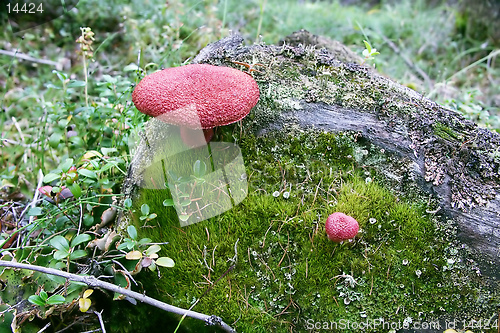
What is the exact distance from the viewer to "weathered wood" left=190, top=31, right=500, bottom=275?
2.23 meters

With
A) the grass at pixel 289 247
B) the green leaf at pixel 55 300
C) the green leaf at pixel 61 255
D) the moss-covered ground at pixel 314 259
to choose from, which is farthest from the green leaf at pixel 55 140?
the green leaf at pixel 55 300

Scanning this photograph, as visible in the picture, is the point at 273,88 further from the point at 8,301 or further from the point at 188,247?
the point at 8,301

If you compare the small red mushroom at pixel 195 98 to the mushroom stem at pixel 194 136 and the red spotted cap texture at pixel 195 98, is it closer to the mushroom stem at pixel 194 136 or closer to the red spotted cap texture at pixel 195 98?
the red spotted cap texture at pixel 195 98

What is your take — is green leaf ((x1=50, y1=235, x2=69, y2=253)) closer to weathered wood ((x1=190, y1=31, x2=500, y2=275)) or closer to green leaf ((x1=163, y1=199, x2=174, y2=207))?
green leaf ((x1=163, y1=199, x2=174, y2=207))

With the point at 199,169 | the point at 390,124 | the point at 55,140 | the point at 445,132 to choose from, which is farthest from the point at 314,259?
the point at 55,140

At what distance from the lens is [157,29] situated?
544cm

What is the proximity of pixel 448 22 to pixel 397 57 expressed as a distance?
201cm

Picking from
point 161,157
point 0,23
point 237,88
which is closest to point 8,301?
point 161,157

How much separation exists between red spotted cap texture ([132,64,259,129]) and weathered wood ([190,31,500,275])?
491 millimetres

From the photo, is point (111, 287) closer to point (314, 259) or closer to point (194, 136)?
point (194, 136)

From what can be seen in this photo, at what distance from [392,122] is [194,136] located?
1.54 meters

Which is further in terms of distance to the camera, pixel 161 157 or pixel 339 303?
pixel 161 157

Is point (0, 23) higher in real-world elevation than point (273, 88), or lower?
lower

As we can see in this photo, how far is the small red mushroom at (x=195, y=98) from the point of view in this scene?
6.57 feet
